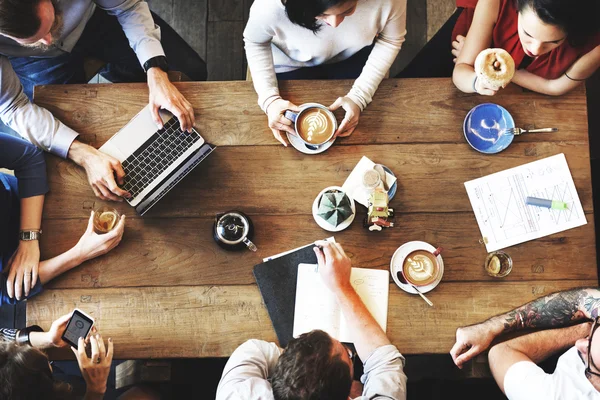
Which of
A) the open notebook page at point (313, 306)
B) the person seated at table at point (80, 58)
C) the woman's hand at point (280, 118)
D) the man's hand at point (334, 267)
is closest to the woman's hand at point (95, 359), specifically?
the person seated at table at point (80, 58)

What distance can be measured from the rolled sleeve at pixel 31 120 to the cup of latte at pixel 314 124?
2.62ft

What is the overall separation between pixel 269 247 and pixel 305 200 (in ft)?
0.69

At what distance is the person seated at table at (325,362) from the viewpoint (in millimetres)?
1505

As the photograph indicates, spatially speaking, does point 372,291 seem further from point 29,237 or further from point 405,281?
point 29,237

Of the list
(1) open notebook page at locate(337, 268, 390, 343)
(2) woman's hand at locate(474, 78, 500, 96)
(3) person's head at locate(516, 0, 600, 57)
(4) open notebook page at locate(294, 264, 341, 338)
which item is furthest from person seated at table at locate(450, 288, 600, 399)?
(3) person's head at locate(516, 0, 600, 57)

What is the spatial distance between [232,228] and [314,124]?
47 centimetres

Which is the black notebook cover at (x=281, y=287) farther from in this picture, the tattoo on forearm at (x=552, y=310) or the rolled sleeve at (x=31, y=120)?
the rolled sleeve at (x=31, y=120)

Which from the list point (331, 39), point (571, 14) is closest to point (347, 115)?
point (331, 39)

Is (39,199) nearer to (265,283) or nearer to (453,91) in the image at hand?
(265,283)

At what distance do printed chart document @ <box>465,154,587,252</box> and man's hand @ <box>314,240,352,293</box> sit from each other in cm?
50

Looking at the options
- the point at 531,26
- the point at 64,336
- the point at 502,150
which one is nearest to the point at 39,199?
the point at 64,336

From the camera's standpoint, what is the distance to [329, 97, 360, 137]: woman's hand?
1.78 meters

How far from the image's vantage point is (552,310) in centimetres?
171

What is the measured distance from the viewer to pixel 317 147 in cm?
181
